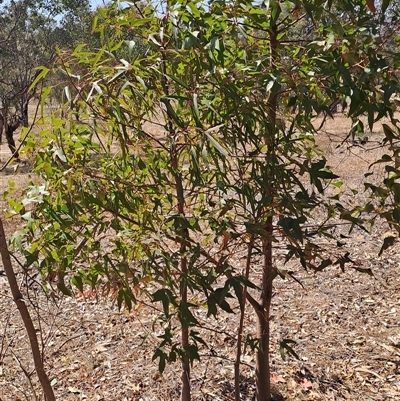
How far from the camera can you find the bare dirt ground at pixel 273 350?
2699mm

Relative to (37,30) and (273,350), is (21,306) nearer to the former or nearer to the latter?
(273,350)

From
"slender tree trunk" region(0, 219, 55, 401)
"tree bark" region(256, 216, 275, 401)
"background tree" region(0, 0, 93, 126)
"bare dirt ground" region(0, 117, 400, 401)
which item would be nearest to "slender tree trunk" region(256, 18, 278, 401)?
"tree bark" region(256, 216, 275, 401)

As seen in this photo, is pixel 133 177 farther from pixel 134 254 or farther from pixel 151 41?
pixel 151 41

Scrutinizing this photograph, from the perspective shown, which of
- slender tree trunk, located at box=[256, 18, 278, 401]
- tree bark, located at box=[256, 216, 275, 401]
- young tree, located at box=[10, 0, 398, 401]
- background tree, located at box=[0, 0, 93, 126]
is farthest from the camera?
background tree, located at box=[0, 0, 93, 126]

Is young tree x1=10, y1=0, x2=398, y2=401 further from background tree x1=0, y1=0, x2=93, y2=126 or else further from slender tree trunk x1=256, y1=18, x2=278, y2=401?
background tree x1=0, y1=0, x2=93, y2=126

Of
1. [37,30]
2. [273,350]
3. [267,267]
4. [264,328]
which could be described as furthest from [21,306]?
[37,30]

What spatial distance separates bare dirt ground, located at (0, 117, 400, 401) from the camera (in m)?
2.70

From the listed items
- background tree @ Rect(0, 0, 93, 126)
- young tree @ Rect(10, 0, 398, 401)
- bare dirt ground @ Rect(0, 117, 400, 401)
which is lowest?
bare dirt ground @ Rect(0, 117, 400, 401)

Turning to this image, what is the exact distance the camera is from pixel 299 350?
10.00ft

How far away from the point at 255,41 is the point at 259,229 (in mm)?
683

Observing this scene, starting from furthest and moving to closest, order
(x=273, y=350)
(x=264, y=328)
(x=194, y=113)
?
(x=273, y=350)
(x=264, y=328)
(x=194, y=113)

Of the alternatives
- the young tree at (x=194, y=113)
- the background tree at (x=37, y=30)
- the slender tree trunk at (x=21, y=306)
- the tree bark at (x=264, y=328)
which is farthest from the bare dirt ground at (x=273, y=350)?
the background tree at (x=37, y=30)

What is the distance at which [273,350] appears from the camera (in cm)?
308

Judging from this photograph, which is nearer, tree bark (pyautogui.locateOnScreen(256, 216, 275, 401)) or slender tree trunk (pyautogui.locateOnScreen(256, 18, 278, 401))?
slender tree trunk (pyautogui.locateOnScreen(256, 18, 278, 401))
